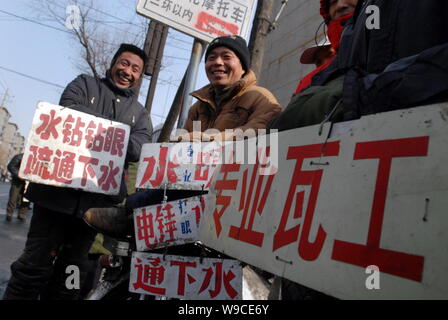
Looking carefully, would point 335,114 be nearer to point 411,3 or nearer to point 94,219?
point 411,3

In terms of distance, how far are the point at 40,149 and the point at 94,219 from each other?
702 millimetres

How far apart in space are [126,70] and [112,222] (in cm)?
141

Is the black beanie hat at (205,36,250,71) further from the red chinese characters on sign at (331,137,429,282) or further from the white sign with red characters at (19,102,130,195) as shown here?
the red chinese characters on sign at (331,137,429,282)

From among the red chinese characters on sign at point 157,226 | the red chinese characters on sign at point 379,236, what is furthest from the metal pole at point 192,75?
the red chinese characters on sign at point 379,236

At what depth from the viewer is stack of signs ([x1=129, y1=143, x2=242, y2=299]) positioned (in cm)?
146

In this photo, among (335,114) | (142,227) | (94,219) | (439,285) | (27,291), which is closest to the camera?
(439,285)

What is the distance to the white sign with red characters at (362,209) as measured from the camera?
1.94 ft

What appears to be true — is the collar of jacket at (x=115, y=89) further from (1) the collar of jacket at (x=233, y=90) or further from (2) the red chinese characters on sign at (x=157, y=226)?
(2) the red chinese characters on sign at (x=157, y=226)

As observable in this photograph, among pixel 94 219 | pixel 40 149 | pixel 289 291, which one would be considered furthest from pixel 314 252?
pixel 40 149

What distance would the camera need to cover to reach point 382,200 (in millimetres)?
667

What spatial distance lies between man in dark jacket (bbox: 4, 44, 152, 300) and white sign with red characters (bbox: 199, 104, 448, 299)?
1.74 meters

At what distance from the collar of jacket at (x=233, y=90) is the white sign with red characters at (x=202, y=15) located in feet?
3.47

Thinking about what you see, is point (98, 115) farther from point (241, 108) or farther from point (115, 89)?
point (241, 108)

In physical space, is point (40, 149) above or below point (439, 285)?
above
